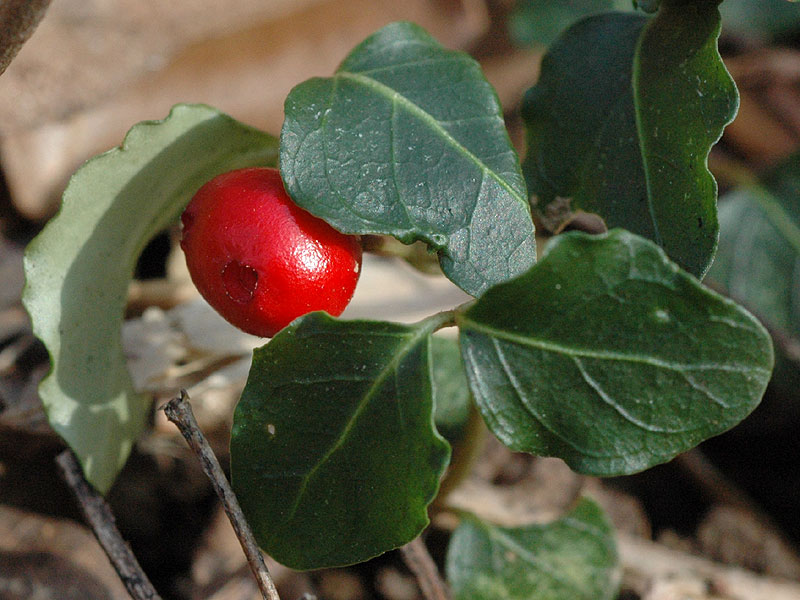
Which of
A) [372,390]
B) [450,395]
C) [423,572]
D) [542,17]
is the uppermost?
[372,390]

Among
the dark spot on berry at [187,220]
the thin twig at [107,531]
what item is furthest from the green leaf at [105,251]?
the dark spot on berry at [187,220]

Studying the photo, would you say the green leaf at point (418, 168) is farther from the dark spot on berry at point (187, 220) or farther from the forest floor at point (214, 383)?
the forest floor at point (214, 383)

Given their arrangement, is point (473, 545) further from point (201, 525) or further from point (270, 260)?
point (270, 260)

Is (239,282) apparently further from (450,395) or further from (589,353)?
(450,395)

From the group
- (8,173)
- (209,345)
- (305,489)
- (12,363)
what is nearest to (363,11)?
(8,173)

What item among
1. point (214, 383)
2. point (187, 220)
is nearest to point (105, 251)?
point (187, 220)

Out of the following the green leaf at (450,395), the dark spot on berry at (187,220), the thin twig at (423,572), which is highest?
the dark spot on berry at (187,220)
